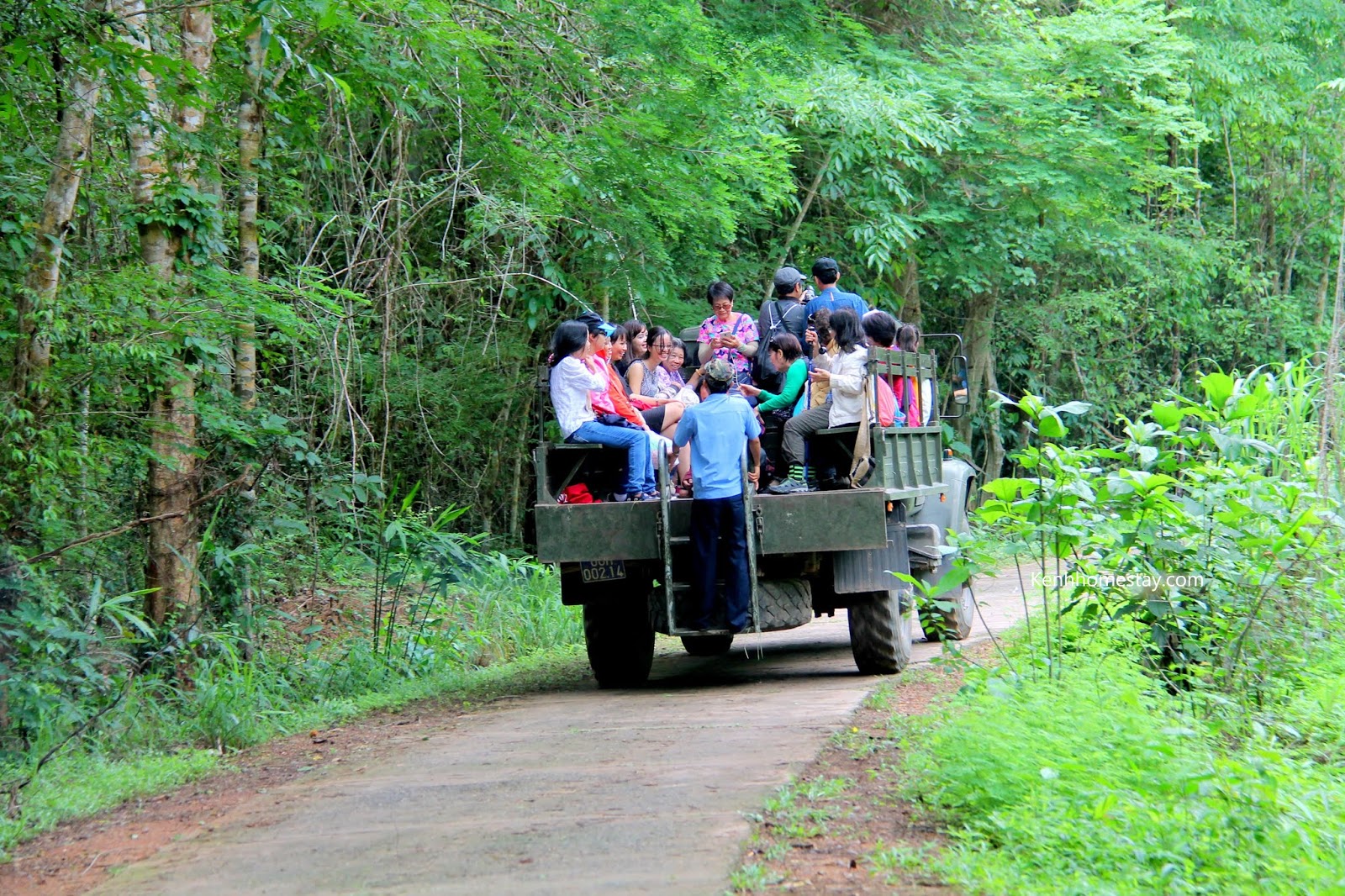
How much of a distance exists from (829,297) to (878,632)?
8.60 ft

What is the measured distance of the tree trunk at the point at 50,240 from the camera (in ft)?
25.5

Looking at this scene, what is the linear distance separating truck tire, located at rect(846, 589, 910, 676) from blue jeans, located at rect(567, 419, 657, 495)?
1525 mm

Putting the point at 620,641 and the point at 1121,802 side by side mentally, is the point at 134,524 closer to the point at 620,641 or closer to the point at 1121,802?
the point at 620,641

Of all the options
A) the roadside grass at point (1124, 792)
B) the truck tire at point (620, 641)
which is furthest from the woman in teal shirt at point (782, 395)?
the roadside grass at point (1124, 792)

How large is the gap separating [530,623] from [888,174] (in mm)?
7254

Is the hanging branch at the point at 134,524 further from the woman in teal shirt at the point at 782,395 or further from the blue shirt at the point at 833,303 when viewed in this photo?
the blue shirt at the point at 833,303

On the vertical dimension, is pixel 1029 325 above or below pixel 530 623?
above

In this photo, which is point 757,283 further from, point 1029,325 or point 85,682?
point 85,682

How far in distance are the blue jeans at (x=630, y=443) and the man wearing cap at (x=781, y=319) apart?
1520 mm


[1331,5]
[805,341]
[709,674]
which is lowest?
[709,674]

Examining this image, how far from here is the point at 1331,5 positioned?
68.1 ft

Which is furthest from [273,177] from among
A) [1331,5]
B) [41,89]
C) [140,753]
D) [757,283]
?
[1331,5]

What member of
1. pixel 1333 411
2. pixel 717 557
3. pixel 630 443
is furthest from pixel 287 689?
pixel 1333 411

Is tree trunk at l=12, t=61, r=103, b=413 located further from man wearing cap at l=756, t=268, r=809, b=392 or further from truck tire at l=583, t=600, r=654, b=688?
man wearing cap at l=756, t=268, r=809, b=392
